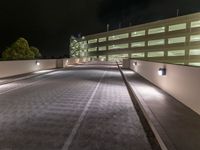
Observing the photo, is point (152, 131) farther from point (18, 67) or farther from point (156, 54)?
point (156, 54)

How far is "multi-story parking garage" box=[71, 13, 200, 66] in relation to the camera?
6378 centimetres

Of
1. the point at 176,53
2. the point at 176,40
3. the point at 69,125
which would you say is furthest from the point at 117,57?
the point at 69,125

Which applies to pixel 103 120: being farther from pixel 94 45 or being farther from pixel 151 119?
pixel 94 45

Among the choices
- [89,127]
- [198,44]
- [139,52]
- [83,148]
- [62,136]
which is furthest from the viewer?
[139,52]

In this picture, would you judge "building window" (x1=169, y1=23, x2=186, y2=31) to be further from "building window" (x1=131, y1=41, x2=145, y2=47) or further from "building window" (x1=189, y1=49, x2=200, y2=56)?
"building window" (x1=131, y1=41, x2=145, y2=47)

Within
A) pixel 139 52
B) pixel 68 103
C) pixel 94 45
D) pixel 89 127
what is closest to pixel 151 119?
pixel 89 127

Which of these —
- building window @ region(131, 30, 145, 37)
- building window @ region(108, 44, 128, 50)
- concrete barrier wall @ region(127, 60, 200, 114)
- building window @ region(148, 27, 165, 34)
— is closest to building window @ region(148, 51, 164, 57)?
building window @ region(148, 27, 165, 34)

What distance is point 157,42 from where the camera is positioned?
246 ft

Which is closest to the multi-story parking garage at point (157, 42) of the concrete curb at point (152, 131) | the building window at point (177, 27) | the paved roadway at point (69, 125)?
the building window at point (177, 27)

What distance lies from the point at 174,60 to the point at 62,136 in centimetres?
6653

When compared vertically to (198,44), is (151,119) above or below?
below

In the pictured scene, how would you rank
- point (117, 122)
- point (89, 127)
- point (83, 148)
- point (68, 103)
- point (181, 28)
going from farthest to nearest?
point (181, 28) → point (68, 103) → point (117, 122) → point (89, 127) → point (83, 148)

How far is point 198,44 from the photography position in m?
61.8

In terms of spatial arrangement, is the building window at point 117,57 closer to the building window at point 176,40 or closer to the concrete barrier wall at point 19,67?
the building window at point 176,40
